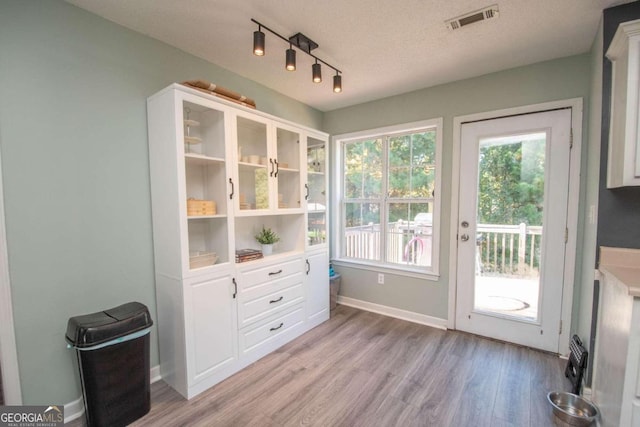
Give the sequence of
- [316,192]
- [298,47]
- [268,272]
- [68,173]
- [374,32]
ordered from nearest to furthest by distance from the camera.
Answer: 1. [68,173]
2. [374,32]
3. [298,47]
4. [268,272]
5. [316,192]

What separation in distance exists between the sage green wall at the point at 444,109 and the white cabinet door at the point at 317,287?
59cm

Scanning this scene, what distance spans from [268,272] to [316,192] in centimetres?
114

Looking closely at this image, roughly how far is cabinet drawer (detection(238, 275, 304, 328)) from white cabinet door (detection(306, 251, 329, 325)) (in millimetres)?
158

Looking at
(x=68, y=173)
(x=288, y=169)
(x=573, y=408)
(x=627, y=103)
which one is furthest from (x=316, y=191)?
(x=573, y=408)

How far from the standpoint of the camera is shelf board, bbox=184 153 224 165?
195 centimetres

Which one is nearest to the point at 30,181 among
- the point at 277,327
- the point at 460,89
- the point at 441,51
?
the point at 277,327

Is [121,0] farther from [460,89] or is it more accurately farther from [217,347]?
[460,89]

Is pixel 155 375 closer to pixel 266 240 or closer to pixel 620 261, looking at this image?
pixel 266 240

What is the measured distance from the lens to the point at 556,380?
6.86 feet

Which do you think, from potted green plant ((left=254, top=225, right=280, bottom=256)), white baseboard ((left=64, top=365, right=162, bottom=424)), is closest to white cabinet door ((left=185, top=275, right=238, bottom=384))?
potted green plant ((left=254, top=225, right=280, bottom=256))

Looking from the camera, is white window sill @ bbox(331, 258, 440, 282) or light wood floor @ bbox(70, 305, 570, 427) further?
white window sill @ bbox(331, 258, 440, 282)

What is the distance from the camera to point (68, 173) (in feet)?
5.61

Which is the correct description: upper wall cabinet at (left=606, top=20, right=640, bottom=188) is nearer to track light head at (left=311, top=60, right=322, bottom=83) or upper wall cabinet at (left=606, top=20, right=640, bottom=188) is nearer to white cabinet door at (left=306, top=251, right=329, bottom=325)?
track light head at (left=311, top=60, right=322, bottom=83)

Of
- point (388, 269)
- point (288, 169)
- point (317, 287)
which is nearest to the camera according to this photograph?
point (288, 169)
